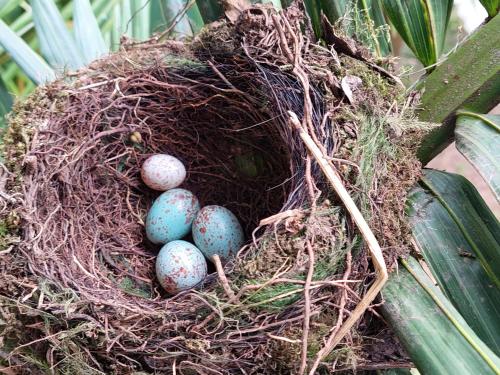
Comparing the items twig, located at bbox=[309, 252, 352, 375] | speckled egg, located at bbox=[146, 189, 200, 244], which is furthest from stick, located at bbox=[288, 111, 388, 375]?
speckled egg, located at bbox=[146, 189, 200, 244]

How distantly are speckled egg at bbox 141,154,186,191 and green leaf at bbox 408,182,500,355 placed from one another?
60 cm

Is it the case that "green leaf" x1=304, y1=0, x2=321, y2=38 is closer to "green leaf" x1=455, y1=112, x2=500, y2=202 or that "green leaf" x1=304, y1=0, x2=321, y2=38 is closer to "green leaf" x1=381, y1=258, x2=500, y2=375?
"green leaf" x1=455, y1=112, x2=500, y2=202

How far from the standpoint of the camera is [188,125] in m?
1.41

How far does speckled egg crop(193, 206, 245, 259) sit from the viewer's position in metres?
1.30

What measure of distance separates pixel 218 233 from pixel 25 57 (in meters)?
0.55

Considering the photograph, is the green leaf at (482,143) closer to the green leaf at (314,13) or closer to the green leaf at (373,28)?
the green leaf at (373,28)

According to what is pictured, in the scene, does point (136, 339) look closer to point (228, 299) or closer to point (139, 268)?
point (228, 299)

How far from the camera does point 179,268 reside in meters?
1.24

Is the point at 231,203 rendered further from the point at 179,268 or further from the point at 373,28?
the point at 373,28

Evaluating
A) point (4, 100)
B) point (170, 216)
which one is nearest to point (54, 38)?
point (4, 100)

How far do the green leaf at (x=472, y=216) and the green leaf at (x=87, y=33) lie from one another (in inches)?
29.3

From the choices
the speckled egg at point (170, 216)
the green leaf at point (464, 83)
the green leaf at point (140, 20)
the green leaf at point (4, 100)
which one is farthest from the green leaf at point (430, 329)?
the green leaf at point (4, 100)

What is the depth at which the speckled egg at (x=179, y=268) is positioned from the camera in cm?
123

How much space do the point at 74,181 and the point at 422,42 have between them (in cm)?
77
